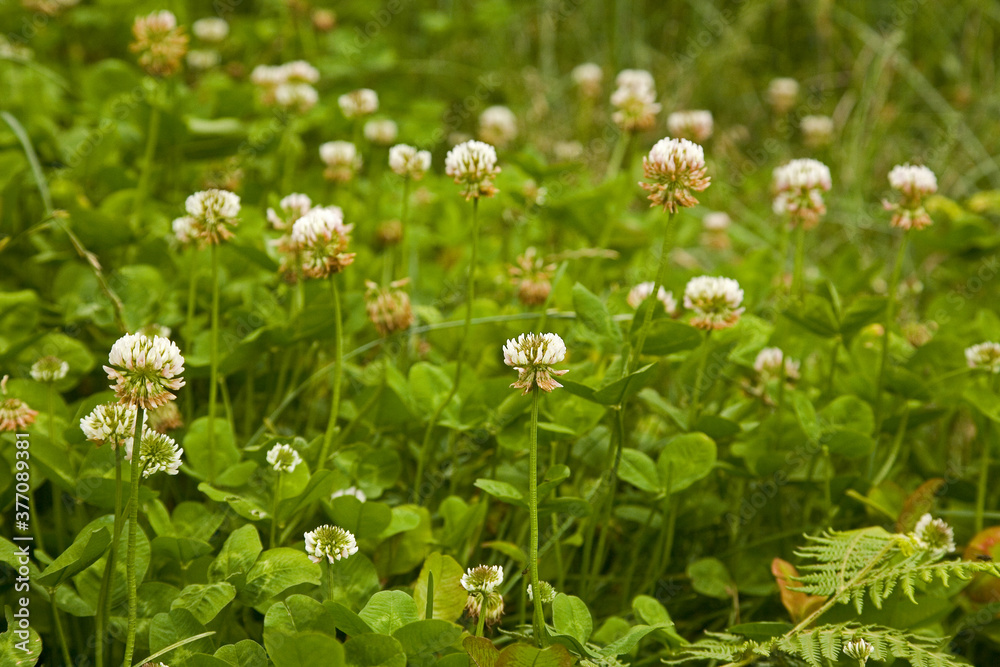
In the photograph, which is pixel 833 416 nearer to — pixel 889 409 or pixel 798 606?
pixel 889 409

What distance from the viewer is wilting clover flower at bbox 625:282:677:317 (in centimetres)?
174

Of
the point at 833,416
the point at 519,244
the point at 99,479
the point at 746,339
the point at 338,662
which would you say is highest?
the point at 519,244

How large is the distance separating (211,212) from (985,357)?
129 centimetres

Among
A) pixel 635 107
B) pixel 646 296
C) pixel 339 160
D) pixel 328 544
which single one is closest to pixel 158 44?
pixel 339 160

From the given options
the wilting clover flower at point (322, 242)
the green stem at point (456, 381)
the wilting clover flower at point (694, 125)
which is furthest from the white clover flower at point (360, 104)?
the wilting clover flower at point (322, 242)

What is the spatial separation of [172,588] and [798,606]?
2.91ft

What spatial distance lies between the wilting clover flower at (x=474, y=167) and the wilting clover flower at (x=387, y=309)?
218mm

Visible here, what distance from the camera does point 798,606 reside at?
142 cm

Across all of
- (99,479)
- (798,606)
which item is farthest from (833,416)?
(99,479)

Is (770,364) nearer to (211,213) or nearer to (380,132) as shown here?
(211,213)

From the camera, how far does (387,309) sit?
5.17ft

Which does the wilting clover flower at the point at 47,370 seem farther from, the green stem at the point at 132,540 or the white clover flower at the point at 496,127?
the white clover flower at the point at 496,127

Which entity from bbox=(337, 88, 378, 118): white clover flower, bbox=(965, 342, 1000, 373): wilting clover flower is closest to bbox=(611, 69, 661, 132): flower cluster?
bbox=(337, 88, 378, 118): white clover flower

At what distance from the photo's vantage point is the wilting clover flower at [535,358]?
1126mm
